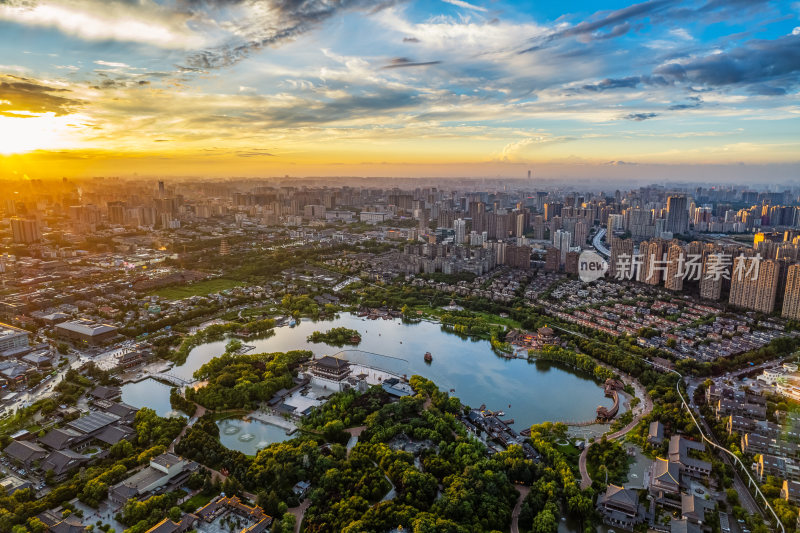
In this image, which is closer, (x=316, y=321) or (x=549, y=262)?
(x=316, y=321)

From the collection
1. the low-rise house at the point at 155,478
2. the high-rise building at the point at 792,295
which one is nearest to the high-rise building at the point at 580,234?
the high-rise building at the point at 792,295

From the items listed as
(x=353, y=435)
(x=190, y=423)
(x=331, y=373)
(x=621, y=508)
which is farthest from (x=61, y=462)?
(x=621, y=508)

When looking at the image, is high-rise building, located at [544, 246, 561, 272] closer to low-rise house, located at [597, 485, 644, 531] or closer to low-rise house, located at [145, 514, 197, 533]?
low-rise house, located at [597, 485, 644, 531]

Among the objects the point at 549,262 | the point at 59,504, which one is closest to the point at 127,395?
the point at 59,504

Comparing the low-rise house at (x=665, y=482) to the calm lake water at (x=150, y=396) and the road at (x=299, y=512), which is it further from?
the calm lake water at (x=150, y=396)

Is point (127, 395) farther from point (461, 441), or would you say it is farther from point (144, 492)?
point (461, 441)

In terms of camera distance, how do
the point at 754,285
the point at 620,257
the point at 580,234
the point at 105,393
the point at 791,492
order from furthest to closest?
the point at 580,234 < the point at 620,257 < the point at 754,285 < the point at 105,393 < the point at 791,492

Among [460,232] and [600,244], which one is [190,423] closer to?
[460,232]
